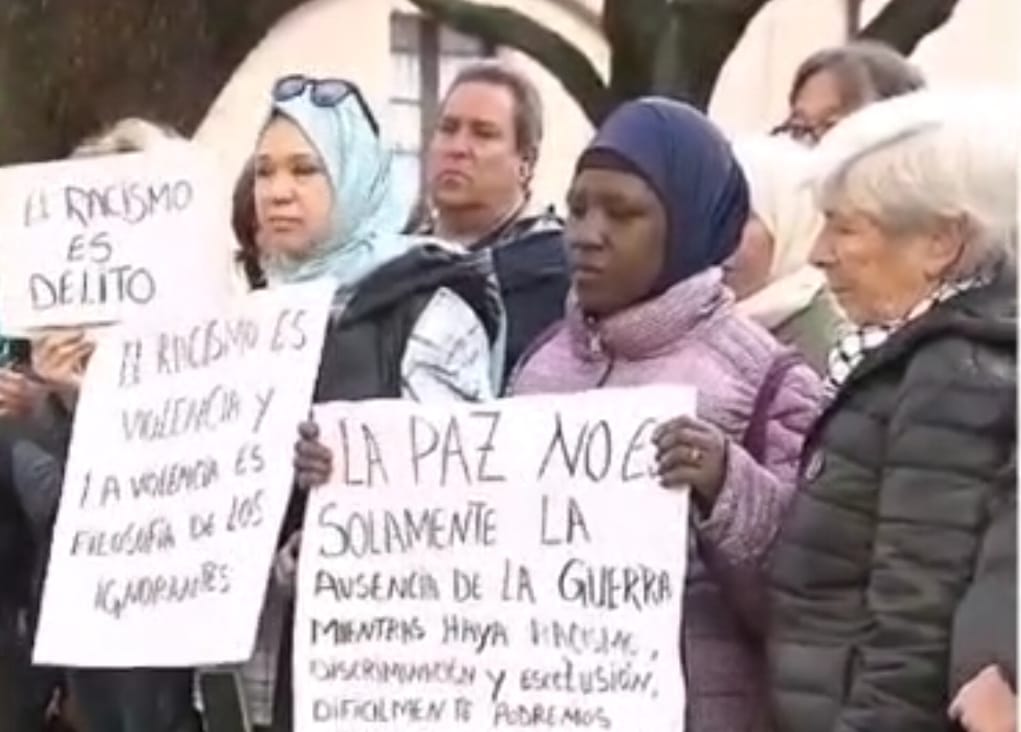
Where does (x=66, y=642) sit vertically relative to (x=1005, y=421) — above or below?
below

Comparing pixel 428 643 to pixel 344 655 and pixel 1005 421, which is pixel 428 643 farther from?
pixel 1005 421

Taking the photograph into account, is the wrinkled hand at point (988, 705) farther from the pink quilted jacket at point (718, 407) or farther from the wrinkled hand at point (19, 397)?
the wrinkled hand at point (19, 397)

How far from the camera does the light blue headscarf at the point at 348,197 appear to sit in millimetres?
4242

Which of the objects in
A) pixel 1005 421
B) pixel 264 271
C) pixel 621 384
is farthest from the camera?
pixel 264 271

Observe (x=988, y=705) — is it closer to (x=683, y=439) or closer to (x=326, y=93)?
(x=683, y=439)

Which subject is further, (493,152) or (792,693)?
(493,152)

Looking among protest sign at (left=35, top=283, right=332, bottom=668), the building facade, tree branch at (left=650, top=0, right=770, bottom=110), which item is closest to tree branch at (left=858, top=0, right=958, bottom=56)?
the building facade

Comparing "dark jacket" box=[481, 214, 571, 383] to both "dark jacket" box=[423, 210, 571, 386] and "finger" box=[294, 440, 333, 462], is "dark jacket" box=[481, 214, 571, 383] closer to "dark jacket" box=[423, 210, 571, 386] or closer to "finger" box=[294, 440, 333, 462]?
"dark jacket" box=[423, 210, 571, 386]

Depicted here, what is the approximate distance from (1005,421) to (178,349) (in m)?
1.45

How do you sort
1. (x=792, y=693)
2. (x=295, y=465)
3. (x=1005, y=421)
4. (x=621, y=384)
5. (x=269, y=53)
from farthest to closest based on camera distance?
(x=269, y=53) → (x=295, y=465) → (x=621, y=384) → (x=792, y=693) → (x=1005, y=421)

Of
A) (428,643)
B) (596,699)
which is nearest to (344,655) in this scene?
(428,643)

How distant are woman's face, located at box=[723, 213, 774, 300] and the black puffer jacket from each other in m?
0.55

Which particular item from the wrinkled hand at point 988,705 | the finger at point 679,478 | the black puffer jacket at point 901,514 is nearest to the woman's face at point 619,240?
the finger at point 679,478

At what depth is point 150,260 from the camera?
446cm
